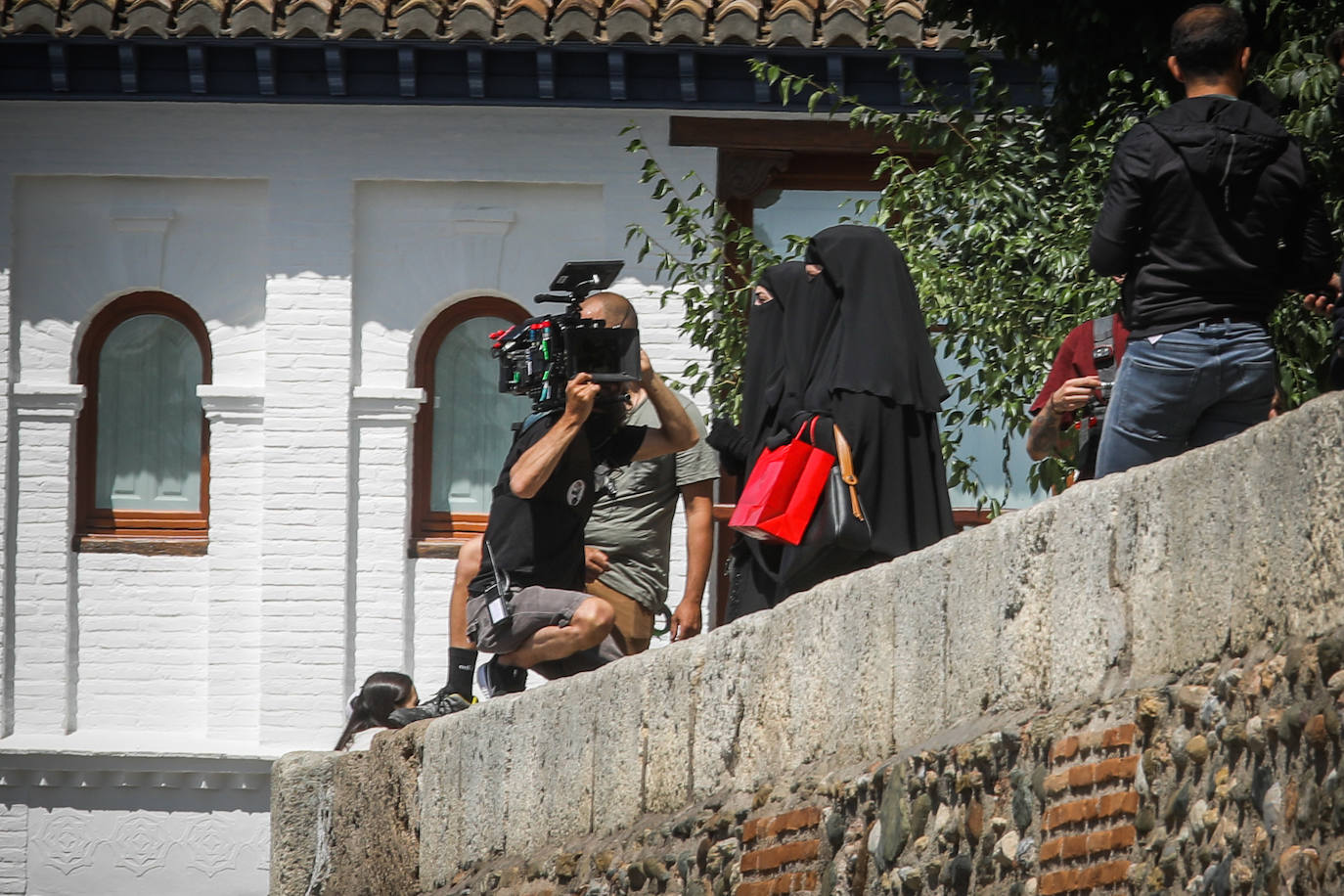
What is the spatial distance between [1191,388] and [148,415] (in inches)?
306

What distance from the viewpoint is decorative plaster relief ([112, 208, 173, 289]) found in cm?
1062

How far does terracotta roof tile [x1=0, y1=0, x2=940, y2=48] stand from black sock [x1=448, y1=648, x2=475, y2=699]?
14.4 ft

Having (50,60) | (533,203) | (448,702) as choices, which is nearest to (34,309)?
(50,60)

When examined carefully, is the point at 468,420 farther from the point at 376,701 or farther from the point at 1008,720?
the point at 1008,720

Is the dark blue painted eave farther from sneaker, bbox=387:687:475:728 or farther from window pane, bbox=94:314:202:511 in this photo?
sneaker, bbox=387:687:475:728

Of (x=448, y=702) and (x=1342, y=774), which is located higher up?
(x=1342, y=774)

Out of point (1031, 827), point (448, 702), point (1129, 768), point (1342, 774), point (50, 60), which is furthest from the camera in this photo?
point (50, 60)

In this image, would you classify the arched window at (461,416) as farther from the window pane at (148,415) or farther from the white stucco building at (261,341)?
the window pane at (148,415)

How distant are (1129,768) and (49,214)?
28.3ft

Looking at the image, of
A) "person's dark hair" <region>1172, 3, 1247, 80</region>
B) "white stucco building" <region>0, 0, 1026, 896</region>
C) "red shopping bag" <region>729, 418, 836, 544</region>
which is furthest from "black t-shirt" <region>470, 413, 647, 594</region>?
"white stucco building" <region>0, 0, 1026, 896</region>

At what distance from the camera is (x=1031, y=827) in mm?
3527

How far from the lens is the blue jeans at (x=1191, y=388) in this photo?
4309 mm

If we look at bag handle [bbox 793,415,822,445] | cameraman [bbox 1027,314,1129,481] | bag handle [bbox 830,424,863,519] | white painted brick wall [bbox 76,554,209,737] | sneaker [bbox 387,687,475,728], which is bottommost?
white painted brick wall [bbox 76,554,209,737]

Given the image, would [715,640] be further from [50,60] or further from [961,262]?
[50,60]
